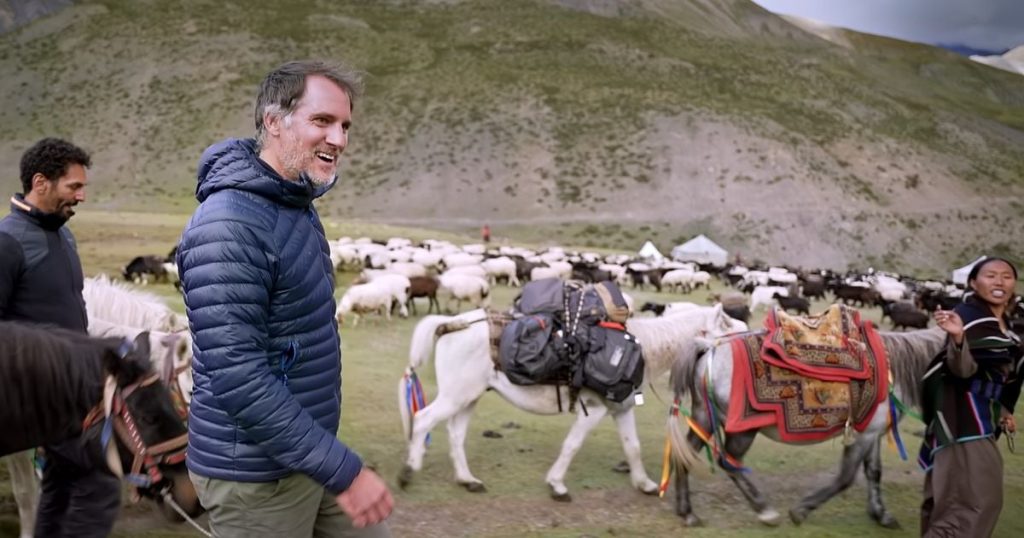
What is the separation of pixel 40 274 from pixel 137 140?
57.9 metres

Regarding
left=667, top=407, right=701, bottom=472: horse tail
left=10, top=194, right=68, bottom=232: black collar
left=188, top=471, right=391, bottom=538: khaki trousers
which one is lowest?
left=667, top=407, right=701, bottom=472: horse tail

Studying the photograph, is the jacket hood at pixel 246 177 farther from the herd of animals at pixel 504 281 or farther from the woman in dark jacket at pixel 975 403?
the herd of animals at pixel 504 281

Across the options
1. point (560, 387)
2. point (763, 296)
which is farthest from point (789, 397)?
point (763, 296)

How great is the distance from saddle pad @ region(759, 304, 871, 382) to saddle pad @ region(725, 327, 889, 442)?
0.05 meters

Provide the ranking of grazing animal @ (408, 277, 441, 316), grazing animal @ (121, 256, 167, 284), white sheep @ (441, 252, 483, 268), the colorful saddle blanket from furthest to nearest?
white sheep @ (441, 252, 483, 268) < grazing animal @ (121, 256, 167, 284) < grazing animal @ (408, 277, 441, 316) < the colorful saddle blanket

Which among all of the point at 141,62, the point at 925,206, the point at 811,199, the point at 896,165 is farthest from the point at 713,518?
the point at 141,62

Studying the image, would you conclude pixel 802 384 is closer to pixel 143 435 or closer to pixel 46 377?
pixel 143 435

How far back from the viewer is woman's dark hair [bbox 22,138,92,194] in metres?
3.08

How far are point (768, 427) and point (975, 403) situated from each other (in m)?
1.23

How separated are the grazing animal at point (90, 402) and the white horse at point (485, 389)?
113 inches

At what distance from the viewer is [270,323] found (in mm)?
1788

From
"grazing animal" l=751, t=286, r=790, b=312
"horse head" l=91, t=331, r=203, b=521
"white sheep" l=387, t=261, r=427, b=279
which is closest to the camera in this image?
"horse head" l=91, t=331, r=203, b=521

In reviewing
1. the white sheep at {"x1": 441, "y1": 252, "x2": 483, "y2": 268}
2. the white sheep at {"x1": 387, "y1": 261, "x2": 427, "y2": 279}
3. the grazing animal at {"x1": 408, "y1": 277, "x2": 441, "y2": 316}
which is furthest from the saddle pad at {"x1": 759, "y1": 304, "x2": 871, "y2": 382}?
the white sheep at {"x1": 441, "y1": 252, "x2": 483, "y2": 268}

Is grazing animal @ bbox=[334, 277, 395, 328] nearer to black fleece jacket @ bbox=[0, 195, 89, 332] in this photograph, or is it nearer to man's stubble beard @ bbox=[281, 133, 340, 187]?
black fleece jacket @ bbox=[0, 195, 89, 332]
